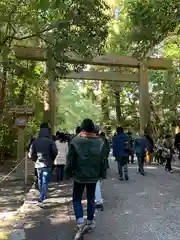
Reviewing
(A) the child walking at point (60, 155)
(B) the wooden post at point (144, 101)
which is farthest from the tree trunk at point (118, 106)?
(A) the child walking at point (60, 155)

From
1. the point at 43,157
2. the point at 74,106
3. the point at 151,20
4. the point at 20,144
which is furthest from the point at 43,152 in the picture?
the point at 74,106

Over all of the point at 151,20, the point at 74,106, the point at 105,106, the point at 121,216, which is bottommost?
the point at 121,216

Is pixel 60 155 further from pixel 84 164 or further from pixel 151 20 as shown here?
pixel 84 164

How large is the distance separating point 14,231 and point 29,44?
12996 mm

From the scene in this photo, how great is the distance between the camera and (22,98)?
19641 millimetres

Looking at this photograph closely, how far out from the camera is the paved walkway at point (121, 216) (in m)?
5.30

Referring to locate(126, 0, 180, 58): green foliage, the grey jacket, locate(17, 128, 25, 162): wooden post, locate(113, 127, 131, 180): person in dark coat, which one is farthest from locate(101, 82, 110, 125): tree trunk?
the grey jacket

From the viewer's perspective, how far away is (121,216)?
21.1 feet

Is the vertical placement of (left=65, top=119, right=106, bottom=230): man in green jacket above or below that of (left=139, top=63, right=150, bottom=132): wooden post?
below

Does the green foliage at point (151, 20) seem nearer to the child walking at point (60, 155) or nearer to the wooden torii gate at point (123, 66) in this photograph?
the child walking at point (60, 155)

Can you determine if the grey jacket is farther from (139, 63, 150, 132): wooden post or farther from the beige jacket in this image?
(139, 63, 150, 132): wooden post

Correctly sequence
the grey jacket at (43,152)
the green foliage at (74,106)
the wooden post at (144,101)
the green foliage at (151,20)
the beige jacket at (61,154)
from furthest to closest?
the green foliage at (74,106) → the wooden post at (144,101) → the beige jacket at (61,154) → the green foliage at (151,20) → the grey jacket at (43,152)

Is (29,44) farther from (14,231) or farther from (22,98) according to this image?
(14,231)

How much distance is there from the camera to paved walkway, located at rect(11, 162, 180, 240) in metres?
5.30
